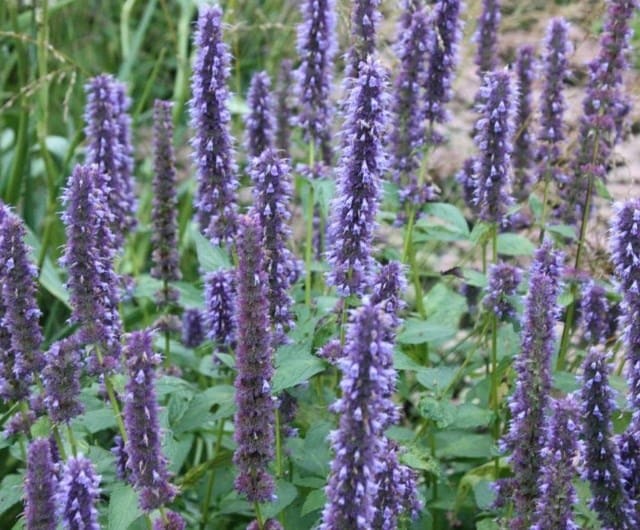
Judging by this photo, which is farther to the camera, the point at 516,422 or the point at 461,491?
the point at 461,491

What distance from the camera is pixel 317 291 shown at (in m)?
5.07

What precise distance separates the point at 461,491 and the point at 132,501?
156 centimetres

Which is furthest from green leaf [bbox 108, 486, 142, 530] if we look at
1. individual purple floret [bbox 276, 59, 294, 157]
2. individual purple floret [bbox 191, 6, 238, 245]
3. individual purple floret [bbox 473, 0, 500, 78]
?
individual purple floret [bbox 473, 0, 500, 78]

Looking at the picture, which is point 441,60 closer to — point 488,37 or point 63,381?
point 488,37

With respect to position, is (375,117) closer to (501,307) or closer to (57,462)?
(501,307)

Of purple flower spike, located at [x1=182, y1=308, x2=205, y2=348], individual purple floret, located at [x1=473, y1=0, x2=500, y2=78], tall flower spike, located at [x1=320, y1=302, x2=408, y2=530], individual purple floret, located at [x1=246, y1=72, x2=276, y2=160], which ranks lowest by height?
purple flower spike, located at [x1=182, y1=308, x2=205, y2=348]

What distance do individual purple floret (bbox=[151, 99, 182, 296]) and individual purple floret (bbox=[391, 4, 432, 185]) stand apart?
0.92 m

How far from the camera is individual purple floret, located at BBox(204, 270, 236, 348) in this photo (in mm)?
4211

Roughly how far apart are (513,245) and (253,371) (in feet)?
6.08

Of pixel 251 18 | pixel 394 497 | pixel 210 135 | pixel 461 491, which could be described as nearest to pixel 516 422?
pixel 394 497

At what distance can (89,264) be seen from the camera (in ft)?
11.2

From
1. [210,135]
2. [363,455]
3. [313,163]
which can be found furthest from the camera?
[313,163]

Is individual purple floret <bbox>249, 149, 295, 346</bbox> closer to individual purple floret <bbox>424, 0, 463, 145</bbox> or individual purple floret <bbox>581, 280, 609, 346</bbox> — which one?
individual purple floret <bbox>424, 0, 463, 145</bbox>

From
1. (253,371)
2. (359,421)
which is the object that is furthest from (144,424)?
(359,421)
